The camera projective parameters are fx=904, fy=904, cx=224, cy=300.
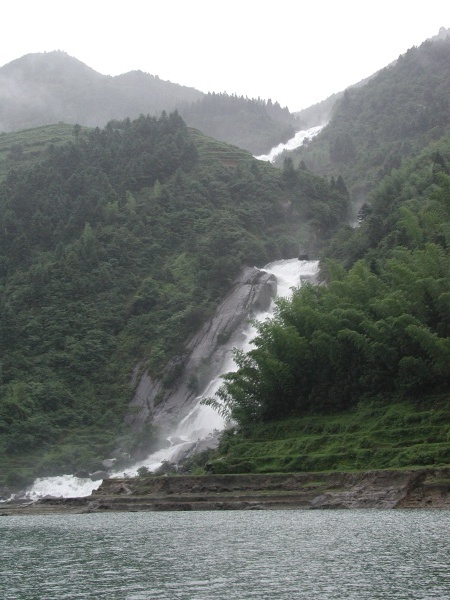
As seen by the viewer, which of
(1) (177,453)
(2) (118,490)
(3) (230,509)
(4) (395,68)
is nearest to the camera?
(3) (230,509)

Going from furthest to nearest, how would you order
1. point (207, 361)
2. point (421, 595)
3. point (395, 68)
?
1. point (395, 68)
2. point (207, 361)
3. point (421, 595)

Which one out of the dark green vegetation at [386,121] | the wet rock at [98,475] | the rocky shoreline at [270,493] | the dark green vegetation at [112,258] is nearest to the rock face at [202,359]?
the dark green vegetation at [112,258]

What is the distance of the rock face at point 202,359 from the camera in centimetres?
7481

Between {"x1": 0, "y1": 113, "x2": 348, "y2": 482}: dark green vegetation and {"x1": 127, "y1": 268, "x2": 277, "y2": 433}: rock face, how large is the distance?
1.39m

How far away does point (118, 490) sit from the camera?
48094mm

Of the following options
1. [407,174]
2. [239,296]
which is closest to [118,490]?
[239,296]

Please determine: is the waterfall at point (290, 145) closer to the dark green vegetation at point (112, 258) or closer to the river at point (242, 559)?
the dark green vegetation at point (112, 258)

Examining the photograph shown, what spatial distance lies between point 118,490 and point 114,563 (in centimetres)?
2526

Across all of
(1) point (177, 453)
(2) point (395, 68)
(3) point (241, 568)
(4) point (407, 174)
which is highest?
(2) point (395, 68)

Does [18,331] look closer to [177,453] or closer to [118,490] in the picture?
[177,453]

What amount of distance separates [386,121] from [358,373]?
107623 millimetres

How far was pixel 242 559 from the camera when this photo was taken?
74.6 feet

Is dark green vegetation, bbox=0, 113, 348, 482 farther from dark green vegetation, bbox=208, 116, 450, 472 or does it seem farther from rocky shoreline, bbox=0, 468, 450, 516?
dark green vegetation, bbox=208, 116, 450, 472

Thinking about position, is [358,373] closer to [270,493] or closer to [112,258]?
[270,493]
